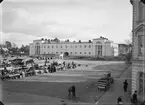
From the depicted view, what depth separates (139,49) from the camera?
13.2 metres

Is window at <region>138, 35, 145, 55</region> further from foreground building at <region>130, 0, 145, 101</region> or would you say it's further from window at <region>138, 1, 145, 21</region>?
window at <region>138, 1, 145, 21</region>

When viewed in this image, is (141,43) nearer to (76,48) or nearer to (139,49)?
(139,49)

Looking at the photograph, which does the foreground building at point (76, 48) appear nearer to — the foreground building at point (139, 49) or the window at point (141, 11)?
the foreground building at point (139, 49)

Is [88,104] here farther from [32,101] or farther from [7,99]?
[7,99]

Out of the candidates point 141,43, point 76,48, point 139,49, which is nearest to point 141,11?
point 141,43

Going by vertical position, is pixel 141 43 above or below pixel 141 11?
below

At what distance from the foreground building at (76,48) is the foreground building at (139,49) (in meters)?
93.1

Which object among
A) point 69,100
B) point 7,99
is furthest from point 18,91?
point 69,100

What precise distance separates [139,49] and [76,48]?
331 feet

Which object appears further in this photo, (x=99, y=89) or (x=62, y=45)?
(x=62, y=45)

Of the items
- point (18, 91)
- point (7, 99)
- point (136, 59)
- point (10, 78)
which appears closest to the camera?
Answer: point (136, 59)

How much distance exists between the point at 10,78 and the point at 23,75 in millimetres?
2173

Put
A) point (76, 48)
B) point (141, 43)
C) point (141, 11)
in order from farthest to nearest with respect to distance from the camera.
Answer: point (76, 48) < point (141, 11) < point (141, 43)

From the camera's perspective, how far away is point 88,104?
44.1 ft
